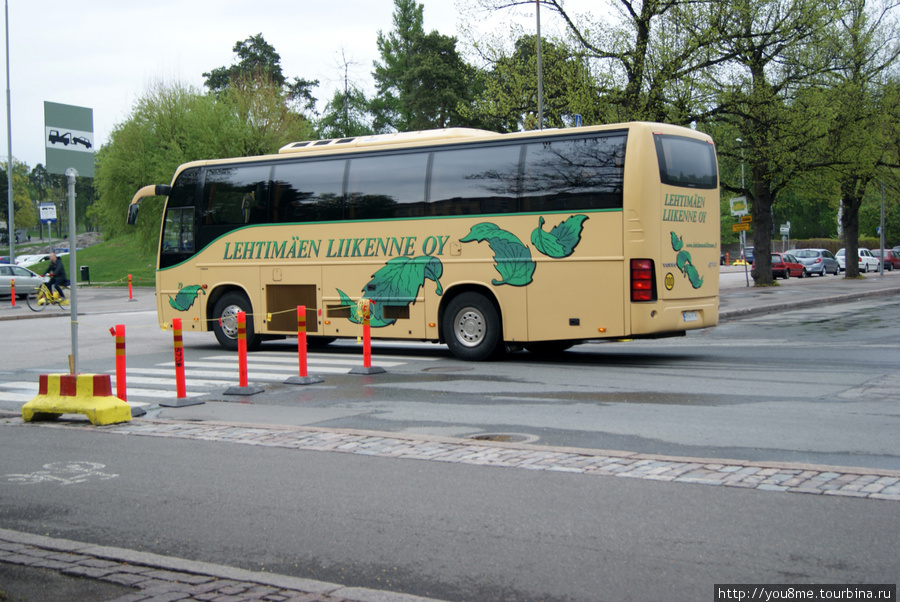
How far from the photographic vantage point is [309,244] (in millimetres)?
17188

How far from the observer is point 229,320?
1816cm

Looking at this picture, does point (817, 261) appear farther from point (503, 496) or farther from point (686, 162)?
point (503, 496)

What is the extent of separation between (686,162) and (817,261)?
47612mm

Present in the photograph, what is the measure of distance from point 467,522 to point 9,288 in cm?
3964

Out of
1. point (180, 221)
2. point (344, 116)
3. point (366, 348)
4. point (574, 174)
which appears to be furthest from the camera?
point (344, 116)

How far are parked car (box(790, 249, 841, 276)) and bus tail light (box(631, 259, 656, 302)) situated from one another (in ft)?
156

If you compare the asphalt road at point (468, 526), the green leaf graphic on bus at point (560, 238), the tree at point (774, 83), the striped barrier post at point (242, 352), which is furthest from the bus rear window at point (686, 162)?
the tree at point (774, 83)

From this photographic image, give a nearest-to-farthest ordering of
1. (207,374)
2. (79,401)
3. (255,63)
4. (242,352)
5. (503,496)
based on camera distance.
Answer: (503,496) < (79,401) < (242,352) < (207,374) < (255,63)

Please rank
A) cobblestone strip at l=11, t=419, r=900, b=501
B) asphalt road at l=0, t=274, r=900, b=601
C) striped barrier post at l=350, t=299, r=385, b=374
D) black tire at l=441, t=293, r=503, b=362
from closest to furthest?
1. asphalt road at l=0, t=274, r=900, b=601
2. cobblestone strip at l=11, t=419, r=900, b=501
3. striped barrier post at l=350, t=299, r=385, b=374
4. black tire at l=441, t=293, r=503, b=362

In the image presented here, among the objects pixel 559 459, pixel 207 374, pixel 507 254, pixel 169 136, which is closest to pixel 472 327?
pixel 507 254

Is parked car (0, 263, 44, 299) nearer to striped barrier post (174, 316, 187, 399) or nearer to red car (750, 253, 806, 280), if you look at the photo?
striped barrier post (174, 316, 187, 399)

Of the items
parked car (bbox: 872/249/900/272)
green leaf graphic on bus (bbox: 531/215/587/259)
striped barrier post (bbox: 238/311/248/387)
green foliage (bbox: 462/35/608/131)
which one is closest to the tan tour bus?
green leaf graphic on bus (bbox: 531/215/587/259)

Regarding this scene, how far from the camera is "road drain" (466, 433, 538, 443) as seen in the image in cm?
846

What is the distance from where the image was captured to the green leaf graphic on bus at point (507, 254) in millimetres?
14664
